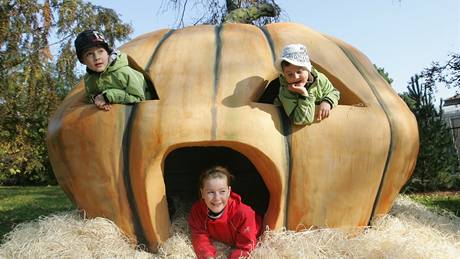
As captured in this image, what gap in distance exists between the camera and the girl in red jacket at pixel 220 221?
10.0 ft

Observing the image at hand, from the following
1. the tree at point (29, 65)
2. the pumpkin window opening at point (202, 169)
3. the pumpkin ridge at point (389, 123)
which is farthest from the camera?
the tree at point (29, 65)

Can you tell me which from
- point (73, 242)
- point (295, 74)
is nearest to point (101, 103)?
point (73, 242)

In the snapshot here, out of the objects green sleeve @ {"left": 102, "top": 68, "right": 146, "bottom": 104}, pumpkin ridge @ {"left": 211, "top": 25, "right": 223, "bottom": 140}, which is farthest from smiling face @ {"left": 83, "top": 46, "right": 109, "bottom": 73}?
pumpkin ridge @ {"left": 211, "top": 25, "right": 223, "bottom": 140}

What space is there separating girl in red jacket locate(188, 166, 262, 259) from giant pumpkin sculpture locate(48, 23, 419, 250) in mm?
165

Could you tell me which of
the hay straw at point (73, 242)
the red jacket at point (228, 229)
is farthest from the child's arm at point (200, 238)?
the hay straw at point (73, 242)

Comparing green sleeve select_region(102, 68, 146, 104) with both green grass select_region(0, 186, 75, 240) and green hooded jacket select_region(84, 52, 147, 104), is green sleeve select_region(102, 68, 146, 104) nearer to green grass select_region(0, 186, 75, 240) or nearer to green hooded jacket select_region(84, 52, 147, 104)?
green hooded jacket select_region(84, 52, 147, 104)

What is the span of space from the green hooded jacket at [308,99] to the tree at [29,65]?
459 centimetres

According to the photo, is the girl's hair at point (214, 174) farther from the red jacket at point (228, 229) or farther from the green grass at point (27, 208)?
the green grass at point (27, 208)

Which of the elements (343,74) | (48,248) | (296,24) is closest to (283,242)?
(343,74)

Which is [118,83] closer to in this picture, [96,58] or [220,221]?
[96,58]

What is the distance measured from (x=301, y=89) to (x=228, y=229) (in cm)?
99

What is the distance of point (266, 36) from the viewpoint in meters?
3.57

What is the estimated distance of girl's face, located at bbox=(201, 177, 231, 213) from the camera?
120 inches

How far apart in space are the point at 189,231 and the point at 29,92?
4.53 meters
